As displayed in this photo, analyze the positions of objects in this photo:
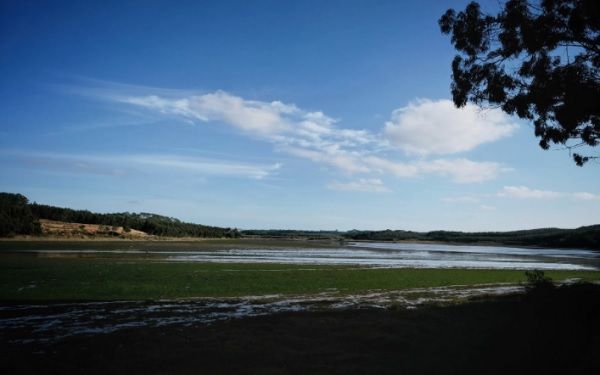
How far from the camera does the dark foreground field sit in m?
10.1

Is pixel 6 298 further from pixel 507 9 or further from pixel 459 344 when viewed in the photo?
pixel 507 9

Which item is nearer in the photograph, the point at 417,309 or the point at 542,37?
the point at 542,37

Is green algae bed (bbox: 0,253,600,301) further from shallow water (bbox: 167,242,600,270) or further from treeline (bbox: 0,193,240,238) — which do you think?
treeline (bbox: 0,193,240,238)

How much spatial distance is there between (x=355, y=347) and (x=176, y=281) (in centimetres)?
1783

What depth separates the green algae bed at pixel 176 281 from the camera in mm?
22266

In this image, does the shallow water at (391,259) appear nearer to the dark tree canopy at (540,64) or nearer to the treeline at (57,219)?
the dark tree canopy at (540,64)

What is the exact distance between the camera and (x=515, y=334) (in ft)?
37.5

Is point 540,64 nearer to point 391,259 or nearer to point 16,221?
point 391,259

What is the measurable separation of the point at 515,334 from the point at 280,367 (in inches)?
247

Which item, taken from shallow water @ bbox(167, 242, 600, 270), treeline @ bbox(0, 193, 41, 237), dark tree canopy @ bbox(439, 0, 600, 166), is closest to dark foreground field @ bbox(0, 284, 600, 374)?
dark tree canopy @ bbox(439, 0, 600, 166)

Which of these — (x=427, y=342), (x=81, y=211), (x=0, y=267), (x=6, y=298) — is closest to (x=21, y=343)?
(x=6, y=298)

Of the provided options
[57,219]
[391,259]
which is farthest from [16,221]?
[391,259]

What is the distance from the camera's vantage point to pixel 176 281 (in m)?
27.2

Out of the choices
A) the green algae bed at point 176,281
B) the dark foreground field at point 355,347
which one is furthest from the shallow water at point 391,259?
the dark foreground field at point 355,347
